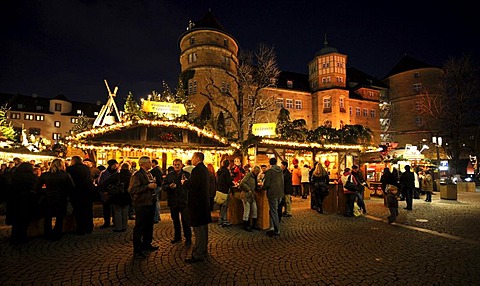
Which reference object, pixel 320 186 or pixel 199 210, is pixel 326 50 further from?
pixel 199 210

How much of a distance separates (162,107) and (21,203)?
9.06 meters

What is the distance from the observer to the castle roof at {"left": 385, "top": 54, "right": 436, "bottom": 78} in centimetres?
4696

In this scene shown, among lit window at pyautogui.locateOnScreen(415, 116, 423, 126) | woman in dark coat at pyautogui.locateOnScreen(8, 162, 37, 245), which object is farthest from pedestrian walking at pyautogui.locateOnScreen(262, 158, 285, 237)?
lit window at pyautogui.locateOnScreen(415, 116, 423, 126)

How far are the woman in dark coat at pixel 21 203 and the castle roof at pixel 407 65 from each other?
54607 millimetres

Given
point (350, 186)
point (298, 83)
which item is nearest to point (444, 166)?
point (350, 186)

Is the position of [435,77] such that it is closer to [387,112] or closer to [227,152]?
[387,112]

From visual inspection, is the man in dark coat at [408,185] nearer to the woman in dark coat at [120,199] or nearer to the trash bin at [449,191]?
the trash bin at [449,191]

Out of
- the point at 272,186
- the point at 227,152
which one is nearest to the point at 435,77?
the point at 227,152

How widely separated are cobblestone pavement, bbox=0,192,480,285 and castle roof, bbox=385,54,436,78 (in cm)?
4800

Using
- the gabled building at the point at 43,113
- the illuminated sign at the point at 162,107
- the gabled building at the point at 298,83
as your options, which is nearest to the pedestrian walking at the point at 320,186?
the illuminated sign at the point at 162,107

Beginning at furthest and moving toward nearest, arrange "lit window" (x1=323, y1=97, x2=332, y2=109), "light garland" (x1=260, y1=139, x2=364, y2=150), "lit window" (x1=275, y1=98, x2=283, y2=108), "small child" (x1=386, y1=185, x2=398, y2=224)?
1. "lit window" (x1=323, y1=97, x2=332, y2=109)
2. "lit window" (x1=275, y1=98, x2=283, y2=108)
3. "light garland" (x1=260, y1=139, x2=364, y2=150)
4. "small child" (x1=386, y1=185, x2=398, y2=224)

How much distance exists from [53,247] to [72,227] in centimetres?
152

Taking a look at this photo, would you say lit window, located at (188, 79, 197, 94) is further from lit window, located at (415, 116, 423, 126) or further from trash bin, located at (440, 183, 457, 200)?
lit window, located at (415, 116, 423, 126)

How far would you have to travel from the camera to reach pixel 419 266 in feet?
16.1
